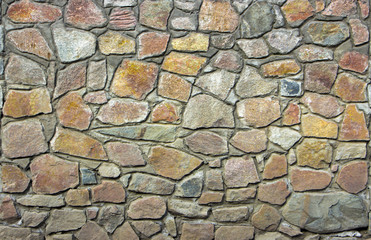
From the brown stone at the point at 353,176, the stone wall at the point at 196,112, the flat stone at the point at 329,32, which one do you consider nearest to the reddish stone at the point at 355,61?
the stone wall at the point at 196,112

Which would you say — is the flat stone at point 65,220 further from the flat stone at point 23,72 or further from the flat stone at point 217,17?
the flat stone at point 217,17

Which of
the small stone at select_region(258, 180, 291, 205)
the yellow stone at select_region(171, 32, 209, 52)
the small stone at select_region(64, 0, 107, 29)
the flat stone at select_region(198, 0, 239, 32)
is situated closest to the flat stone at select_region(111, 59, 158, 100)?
the yellow stone at select_region(171, 32, 209, 52)

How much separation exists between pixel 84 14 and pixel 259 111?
1.34 meters

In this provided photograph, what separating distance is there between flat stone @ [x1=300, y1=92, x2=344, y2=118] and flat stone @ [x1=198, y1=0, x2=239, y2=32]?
2.24 feet

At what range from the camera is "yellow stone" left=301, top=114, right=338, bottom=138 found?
246 cm

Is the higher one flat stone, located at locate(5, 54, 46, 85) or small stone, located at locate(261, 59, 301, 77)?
small stone, located at locate(261, 59, 301, 77)

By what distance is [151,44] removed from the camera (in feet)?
8.14

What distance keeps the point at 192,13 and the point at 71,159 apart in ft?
4.18

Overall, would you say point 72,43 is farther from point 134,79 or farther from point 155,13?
point 155,13

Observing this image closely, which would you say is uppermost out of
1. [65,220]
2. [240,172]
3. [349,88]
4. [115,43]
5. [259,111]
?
[115,43]

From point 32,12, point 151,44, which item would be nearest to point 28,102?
point 32,12

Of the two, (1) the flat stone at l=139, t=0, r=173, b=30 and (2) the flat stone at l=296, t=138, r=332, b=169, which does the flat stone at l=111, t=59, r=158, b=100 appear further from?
(2) the flat stone at l=296, t=138, r=332, b=169

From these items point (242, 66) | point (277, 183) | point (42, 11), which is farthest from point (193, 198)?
point (42, 11)

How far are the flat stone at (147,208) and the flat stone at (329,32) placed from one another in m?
1.51
